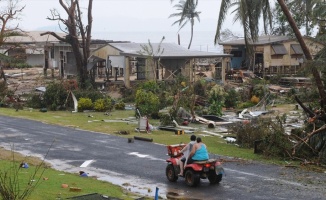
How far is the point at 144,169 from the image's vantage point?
19609 mm

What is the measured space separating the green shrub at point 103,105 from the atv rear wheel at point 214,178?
2153 centimetres

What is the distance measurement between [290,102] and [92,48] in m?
25.6

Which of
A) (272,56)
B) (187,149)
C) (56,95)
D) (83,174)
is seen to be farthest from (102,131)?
(272,56)

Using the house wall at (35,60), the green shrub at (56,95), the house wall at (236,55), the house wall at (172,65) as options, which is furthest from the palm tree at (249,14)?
the house wall at (35,60)

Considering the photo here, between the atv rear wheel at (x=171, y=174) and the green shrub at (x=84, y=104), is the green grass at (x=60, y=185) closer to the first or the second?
the atv rear wheel at (x=171, y=174)

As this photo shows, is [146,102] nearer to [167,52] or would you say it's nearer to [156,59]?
[156,59]

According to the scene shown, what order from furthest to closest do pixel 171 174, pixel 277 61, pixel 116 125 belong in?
pixel 277 61, pixel 116 125, pixel 171 174

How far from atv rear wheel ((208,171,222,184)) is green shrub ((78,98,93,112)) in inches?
870

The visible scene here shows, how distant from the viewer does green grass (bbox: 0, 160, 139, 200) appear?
48.9ft

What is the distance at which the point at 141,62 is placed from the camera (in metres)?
52.6

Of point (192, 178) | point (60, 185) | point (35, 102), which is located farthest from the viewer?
point (35, 102)

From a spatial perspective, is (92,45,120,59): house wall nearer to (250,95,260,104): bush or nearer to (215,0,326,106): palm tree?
(250,95,260,104): bush

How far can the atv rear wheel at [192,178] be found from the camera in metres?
16.7

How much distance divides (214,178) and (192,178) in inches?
29.8
